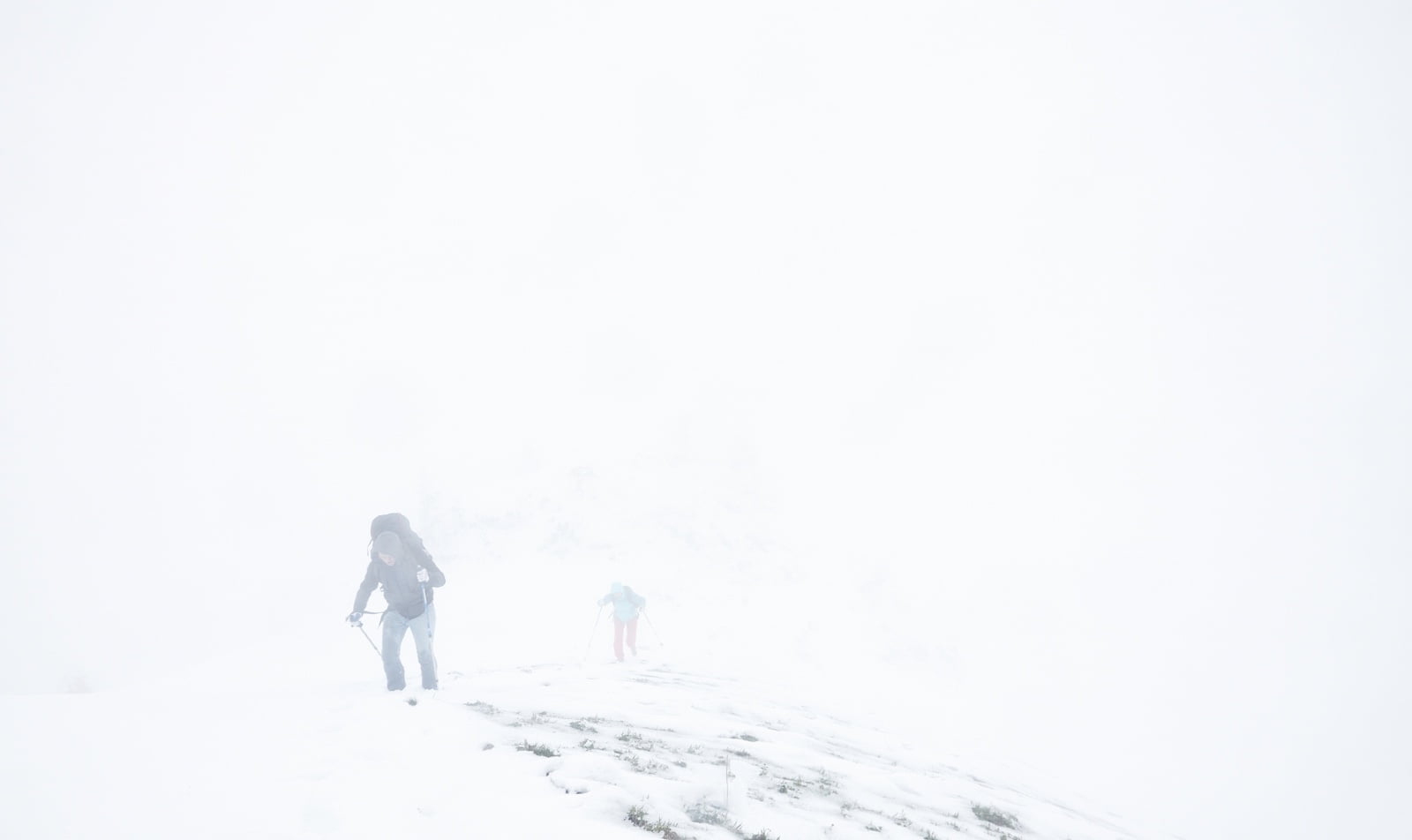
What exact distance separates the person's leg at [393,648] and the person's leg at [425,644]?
0.65 feet

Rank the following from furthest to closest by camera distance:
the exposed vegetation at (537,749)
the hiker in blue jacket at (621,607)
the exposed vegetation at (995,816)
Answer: the hiker in blue jacket at (621,607)
the exposed vegetation at (995,816)
the exposed vegetation at (537,749)

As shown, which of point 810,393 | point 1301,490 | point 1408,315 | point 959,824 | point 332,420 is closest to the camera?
point 959,824

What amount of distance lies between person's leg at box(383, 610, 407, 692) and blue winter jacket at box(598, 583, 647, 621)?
789cm

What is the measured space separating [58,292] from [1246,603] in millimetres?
301635

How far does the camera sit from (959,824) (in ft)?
25.7

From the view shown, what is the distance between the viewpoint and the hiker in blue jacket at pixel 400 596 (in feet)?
31.7

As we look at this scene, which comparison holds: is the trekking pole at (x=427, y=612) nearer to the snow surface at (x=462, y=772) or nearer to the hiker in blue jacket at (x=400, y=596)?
the hiker in blue jacket at (x=400, y=596)

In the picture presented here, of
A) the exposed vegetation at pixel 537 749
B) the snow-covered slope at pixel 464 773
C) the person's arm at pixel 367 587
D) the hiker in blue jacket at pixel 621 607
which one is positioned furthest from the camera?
the hiker in blue jacket at pixel 621 607

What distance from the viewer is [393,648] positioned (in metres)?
9.66

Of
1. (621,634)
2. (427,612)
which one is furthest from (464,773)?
(621,634)

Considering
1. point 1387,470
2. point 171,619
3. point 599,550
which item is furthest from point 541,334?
point 1387,470

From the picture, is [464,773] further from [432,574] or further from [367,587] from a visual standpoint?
[367,587]

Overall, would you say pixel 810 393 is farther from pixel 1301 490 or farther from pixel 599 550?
pixel 599 550

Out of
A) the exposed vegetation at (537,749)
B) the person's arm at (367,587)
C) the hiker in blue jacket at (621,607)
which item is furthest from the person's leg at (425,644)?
the hiker in blue jacket at (621,607)
